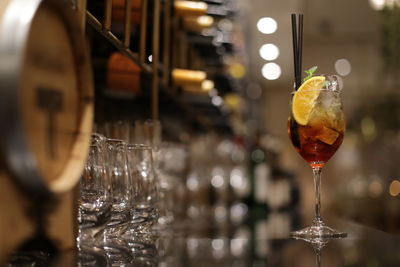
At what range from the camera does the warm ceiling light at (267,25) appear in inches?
297

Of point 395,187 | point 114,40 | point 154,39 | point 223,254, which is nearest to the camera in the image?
point 223,254

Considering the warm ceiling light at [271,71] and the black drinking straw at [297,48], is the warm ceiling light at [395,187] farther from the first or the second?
the black drinking straw at [297,48]

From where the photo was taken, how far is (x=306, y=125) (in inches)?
57.9

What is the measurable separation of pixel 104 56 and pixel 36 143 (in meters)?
1.14

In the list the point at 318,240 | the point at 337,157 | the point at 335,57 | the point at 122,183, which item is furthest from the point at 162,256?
the point at 337,157

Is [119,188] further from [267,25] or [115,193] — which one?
[267,25]

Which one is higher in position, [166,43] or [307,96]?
[166,43]

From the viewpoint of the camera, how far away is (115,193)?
3.78ft

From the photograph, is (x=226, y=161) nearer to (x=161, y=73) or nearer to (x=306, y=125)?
(x=161, y=73)

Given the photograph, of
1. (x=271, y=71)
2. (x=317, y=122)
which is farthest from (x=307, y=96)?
(x=271, y=71)

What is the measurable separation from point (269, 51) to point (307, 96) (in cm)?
766

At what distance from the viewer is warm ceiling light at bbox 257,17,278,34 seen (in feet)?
24.7

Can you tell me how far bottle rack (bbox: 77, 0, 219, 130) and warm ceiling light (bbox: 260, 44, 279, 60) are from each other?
5.42 m

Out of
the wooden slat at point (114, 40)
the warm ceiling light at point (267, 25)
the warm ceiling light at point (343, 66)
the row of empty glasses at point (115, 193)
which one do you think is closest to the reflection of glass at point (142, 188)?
the row of empty glasses at point (115, 193)
